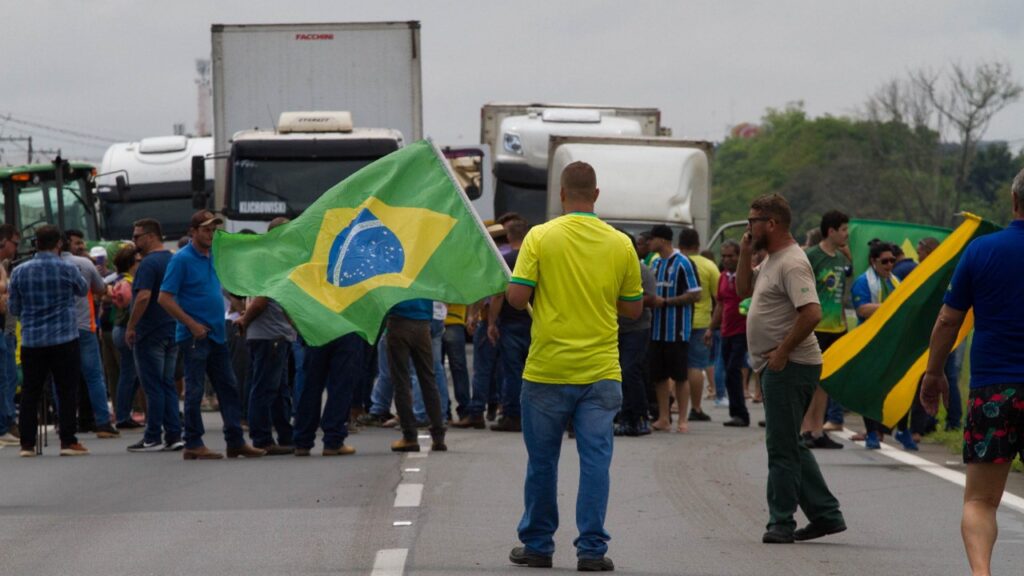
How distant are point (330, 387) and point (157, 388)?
1792mm

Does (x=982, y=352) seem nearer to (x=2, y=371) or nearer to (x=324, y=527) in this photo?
(x=324, y=527)

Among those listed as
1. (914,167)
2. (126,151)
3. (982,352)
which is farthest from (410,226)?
(914,167)

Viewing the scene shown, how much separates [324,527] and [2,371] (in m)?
7.42

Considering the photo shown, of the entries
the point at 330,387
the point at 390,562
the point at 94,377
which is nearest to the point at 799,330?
the point at 390,562

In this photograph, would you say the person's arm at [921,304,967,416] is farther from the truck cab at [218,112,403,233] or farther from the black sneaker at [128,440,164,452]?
the truck cab at [218,112,403,233]

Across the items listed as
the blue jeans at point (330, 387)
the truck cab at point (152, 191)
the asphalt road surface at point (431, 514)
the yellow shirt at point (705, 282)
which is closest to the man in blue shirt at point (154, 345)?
the asphalt road surface at point (431, 514)

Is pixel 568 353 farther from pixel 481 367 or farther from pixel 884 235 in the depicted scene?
pixel 884 235

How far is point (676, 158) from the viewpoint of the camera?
24.0 metres

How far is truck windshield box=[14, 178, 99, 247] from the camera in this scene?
86.9 ft

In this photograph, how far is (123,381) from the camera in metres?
17.9

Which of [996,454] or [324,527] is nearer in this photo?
[996,454]

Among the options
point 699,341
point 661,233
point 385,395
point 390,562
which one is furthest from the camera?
point 699,341

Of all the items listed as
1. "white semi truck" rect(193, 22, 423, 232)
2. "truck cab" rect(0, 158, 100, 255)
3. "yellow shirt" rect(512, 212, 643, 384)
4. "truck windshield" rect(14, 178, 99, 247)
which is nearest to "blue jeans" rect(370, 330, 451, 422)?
"white semi truck" rect(193, 22, 423, 232)

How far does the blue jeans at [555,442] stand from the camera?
29.0 feet
